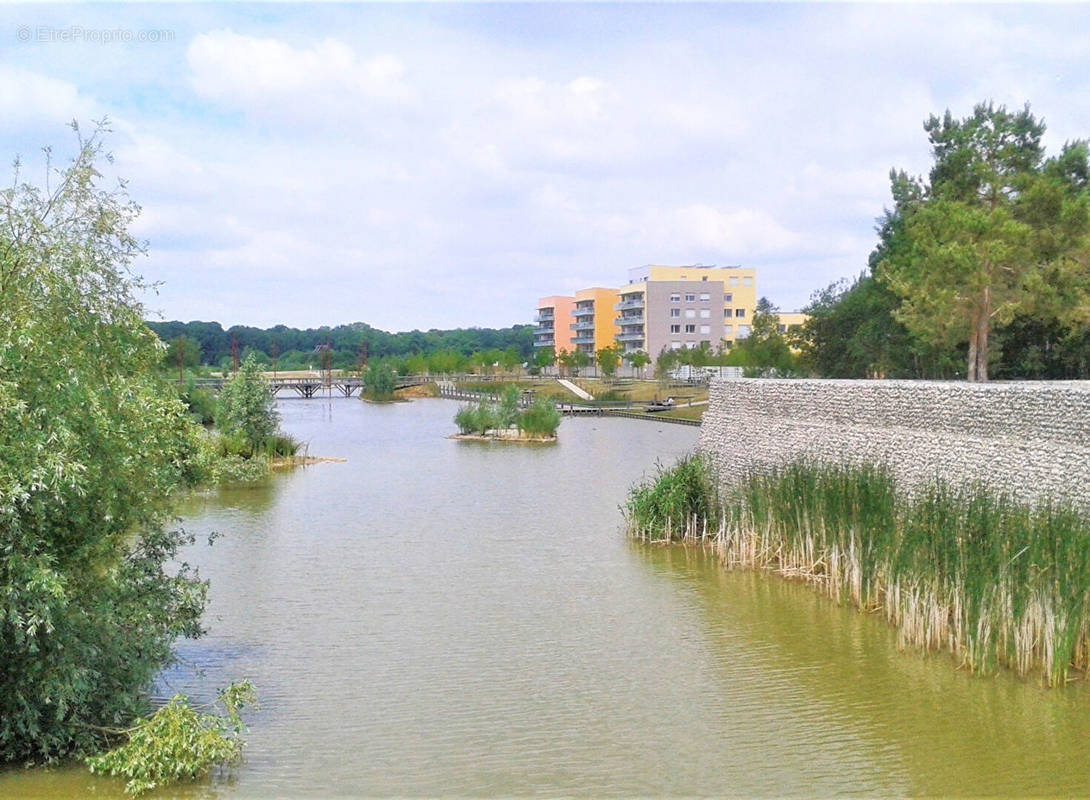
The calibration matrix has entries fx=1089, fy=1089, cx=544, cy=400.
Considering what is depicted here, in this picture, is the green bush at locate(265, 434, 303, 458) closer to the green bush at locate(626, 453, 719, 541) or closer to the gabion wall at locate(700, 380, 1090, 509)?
the gabion wall at locate(700, 380, 1090, 509)

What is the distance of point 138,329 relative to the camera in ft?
29.8

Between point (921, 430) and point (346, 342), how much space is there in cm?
12804

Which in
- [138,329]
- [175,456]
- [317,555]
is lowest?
[317,555]

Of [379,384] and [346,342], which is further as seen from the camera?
[346,342]

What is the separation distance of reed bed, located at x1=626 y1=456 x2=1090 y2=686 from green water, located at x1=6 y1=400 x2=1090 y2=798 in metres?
0.33

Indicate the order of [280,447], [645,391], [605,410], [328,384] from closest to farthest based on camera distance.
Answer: [280,447] → [605,410] → [645,391] → [328,384]

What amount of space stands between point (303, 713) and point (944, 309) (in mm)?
23594

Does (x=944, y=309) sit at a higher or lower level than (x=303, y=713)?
higher

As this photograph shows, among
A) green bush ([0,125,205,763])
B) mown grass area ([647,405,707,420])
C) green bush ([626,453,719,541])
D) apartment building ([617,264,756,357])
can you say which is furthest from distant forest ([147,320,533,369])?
green bush ([0,125,205,763])

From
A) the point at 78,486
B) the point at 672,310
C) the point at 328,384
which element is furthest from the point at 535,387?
the point at 78,486

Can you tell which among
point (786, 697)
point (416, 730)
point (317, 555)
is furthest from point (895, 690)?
point (317, 555)

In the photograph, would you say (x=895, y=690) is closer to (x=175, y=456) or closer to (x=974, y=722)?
(x=974, y=722)

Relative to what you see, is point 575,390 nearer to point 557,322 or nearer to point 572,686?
point 557,322

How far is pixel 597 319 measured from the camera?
117625 mm
